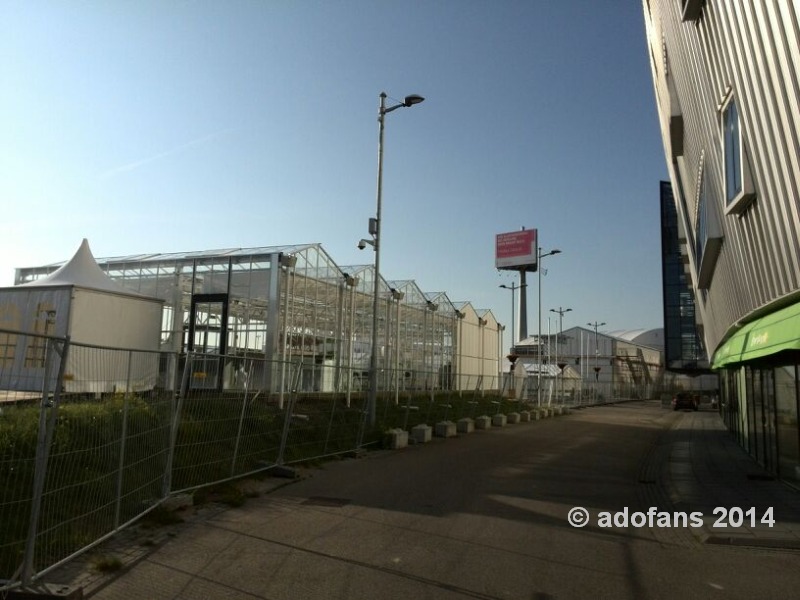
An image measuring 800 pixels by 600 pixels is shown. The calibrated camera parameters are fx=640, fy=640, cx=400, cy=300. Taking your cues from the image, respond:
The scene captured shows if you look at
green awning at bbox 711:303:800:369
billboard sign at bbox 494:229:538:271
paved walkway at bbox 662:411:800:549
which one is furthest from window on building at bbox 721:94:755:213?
billboard sign at bbox 494:229:538:271

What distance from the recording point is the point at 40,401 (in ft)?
17.1

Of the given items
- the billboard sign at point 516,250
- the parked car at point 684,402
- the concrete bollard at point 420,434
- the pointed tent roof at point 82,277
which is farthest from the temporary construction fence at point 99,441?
the billboard sign at point 516,250

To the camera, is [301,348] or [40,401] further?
[301,348]

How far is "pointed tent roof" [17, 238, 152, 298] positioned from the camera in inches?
781

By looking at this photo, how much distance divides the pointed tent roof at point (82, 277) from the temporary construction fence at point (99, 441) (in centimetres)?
1141

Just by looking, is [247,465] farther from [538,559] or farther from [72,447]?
[538,559]

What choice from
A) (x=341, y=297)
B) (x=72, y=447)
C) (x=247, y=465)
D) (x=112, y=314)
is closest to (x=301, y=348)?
(x=341, y=297)

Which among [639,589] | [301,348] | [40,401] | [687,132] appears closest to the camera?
[40,401]

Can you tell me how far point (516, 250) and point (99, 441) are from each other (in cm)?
8546

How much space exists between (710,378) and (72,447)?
302ft

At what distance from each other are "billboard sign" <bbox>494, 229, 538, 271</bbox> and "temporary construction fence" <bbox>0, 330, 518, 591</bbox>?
260ft

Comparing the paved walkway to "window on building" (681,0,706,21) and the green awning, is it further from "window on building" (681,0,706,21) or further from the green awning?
"window on building" (681,0,706,21)

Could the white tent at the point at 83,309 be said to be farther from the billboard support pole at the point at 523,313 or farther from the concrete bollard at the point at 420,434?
the billboard support pole at the point at 523,313

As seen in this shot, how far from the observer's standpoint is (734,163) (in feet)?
34.6
